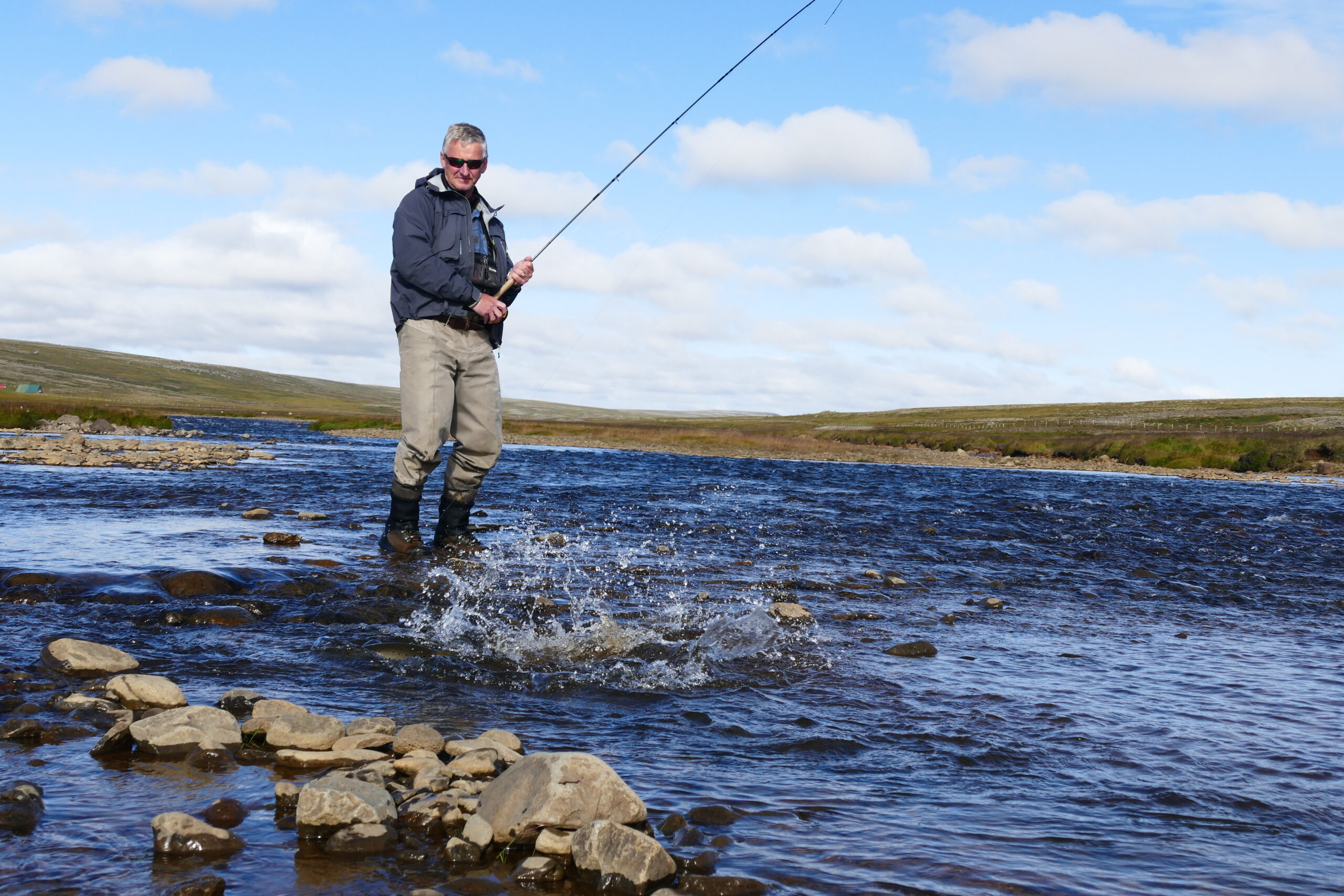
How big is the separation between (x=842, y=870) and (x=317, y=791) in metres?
1.63

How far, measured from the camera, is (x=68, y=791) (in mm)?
3123

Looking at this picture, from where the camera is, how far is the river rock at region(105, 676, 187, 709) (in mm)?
4098

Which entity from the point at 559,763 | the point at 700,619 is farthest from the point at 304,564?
the point at 559,763

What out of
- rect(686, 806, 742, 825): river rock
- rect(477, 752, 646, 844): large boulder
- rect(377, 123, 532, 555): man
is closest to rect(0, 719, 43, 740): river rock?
rect(477, 752, 646, 844): large boulder

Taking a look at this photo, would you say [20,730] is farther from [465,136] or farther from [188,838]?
[465,136]

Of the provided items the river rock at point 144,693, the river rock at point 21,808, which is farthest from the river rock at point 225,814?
the river rock at point 144,693

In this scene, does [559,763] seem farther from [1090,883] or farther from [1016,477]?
[1016,477]

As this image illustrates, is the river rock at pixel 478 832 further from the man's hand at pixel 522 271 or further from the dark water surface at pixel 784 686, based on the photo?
the man's hand at pixel 522 271

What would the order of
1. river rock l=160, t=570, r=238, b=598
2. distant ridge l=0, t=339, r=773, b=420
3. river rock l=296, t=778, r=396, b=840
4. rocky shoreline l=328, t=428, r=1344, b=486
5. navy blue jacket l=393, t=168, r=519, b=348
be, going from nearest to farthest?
river rock l=296, t=778, r=396, b=840
river rock l=160, t=570, r=238, b=598
navy blue jacket l=393, t=168, r=519, b=348
rocky shoreline l=328, t=428, r=1344, b=486
distant ridge l=0, t=339, r=773, b=420

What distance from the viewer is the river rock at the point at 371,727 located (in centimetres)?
372

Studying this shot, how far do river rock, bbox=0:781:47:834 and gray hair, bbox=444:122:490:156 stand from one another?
5.68 metres

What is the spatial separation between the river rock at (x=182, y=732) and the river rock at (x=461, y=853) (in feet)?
3.96

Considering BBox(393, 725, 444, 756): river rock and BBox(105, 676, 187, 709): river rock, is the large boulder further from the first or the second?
BBox(105, 676, 187, 709): river rock

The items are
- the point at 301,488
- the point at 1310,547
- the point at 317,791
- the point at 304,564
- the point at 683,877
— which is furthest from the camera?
the point at 301,488
